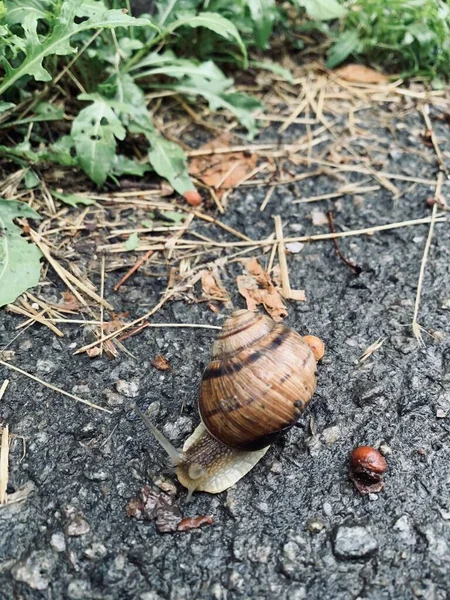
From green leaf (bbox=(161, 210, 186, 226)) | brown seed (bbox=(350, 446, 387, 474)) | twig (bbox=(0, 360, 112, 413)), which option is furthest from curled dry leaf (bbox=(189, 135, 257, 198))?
brown seed (bbox=(350, 446, 387, 474))

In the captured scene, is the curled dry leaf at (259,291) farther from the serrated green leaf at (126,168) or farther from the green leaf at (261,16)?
the green leaf at (261,16)

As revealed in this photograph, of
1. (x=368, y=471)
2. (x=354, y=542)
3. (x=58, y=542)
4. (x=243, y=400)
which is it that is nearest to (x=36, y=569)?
(x=58, y=542)

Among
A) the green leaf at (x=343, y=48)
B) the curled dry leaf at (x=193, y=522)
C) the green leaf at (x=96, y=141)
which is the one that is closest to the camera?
the curled dry leaf at (x=193, y=522)

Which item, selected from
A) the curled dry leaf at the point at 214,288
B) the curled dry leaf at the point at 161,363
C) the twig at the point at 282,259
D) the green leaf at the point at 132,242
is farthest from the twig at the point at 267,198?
the curled dry leaf at the point at 161,363

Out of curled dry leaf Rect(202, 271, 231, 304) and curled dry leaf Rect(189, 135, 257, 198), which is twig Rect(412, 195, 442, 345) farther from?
curled dry leaf Rect(189, 135, 257, 198)

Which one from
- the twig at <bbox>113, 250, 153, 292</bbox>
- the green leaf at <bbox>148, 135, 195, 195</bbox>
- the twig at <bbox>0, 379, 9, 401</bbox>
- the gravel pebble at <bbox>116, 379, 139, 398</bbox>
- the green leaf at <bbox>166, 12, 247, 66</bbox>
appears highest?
the green leaf at <bbox>166, 12, 247, 66</bbox>

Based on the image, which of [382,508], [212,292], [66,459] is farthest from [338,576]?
[212,292]

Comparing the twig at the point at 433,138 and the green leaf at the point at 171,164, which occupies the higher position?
the green leaf at the point at 171,164
